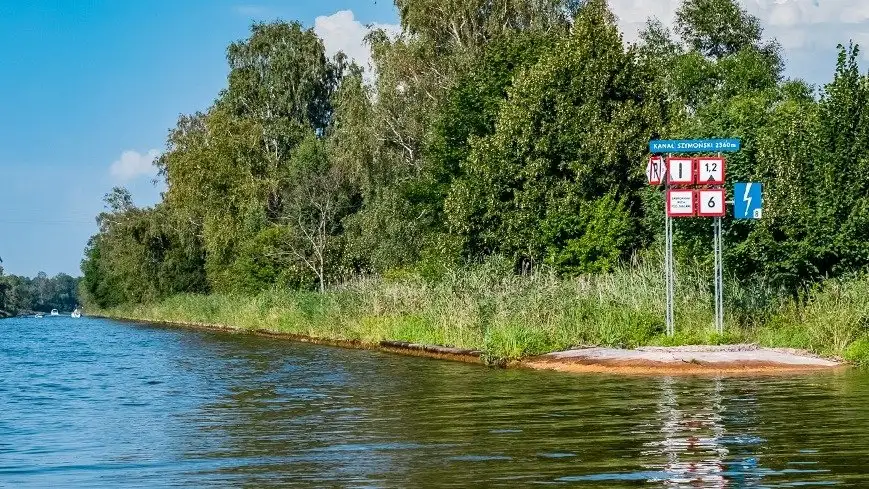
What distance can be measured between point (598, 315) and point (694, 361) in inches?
172

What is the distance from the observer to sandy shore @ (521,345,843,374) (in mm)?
23875

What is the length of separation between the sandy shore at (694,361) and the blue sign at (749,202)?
341 centimetres

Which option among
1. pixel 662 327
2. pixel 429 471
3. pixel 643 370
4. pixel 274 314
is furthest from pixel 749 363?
pixel 274 314

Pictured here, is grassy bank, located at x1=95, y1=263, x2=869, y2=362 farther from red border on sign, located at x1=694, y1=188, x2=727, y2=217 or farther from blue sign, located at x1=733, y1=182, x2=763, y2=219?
red border on sign, located at x1=694, y1=188, x2=727, y2=217

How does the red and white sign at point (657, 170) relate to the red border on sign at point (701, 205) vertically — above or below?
above

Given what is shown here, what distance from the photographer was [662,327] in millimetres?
28328

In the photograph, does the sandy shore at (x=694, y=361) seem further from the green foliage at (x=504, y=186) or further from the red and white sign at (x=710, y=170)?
the red and white sign at (x=710, y=170)

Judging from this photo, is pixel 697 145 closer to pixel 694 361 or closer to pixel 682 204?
pixel 682 204

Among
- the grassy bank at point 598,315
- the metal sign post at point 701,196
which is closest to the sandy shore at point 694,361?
the grassy bank at point 598,315

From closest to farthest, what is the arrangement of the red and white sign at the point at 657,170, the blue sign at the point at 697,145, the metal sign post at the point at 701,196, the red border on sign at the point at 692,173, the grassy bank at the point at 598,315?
1. the grassy bank at the point at 598,315
2. the blue sign at the point at 697,145
3. the metal sign post at the point at 701,196
4. the red border on sign at the point at 692,173
5. the red and white sign at the point at 657,170

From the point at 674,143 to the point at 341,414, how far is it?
1255 cm

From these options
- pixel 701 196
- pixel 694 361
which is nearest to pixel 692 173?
pixel 701 196

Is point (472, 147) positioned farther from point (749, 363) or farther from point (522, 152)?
point (749, 363)

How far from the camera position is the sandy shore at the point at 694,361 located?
23.9 meters
